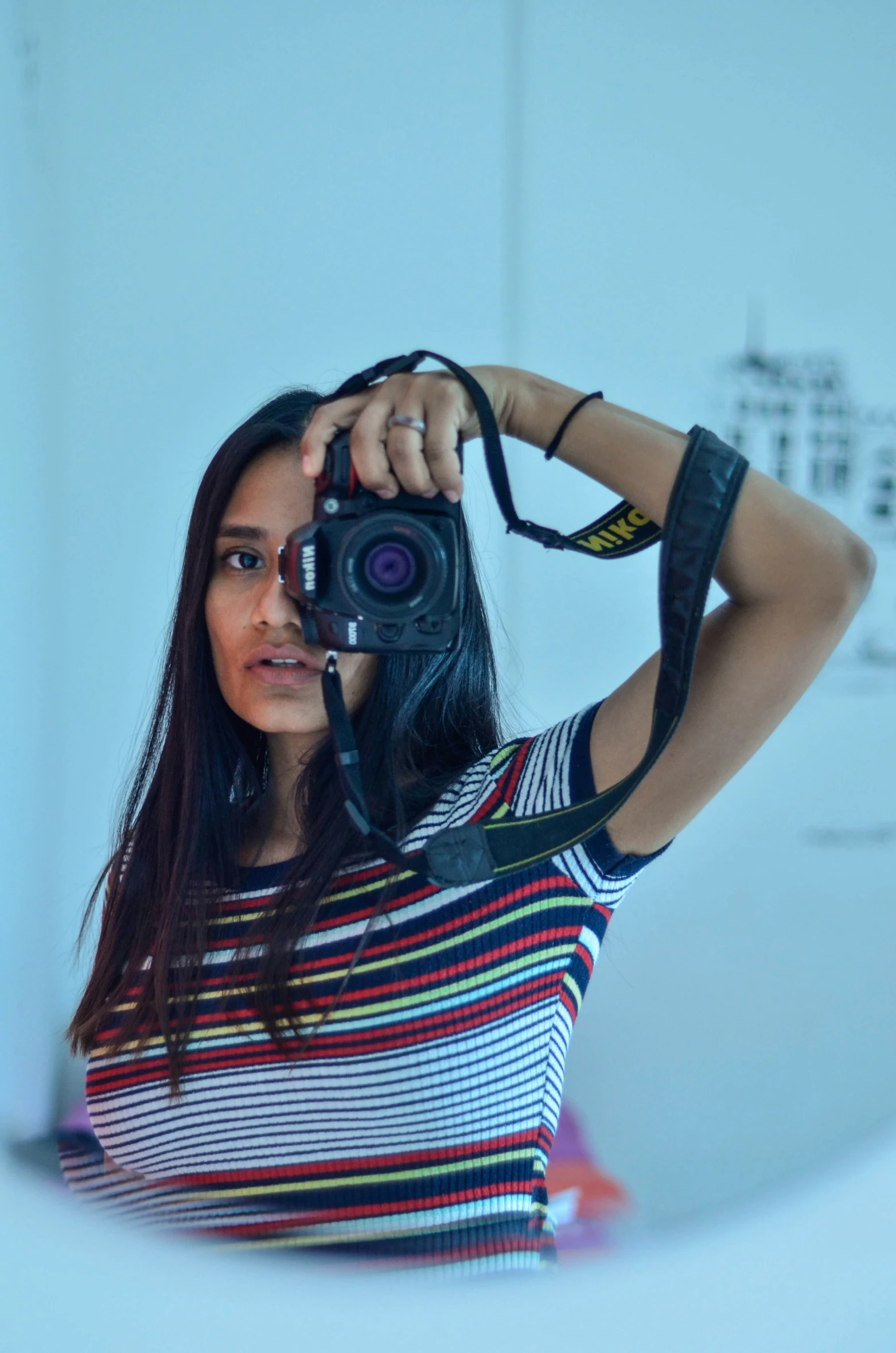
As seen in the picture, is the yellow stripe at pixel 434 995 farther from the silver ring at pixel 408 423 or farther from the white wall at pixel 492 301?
the white wall at pixel 492 301

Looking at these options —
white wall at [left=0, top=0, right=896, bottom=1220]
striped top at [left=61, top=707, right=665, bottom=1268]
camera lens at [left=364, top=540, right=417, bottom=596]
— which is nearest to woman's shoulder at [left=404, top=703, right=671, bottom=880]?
striped top at [left=61, top=707, right=665, bottom=1268]

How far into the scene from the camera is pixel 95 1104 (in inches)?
19.6

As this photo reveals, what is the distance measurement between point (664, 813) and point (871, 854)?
0.87 m

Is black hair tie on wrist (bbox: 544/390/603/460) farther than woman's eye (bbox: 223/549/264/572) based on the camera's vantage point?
No

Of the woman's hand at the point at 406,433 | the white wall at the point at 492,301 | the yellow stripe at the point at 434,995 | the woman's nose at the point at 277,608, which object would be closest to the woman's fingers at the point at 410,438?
the woman's hand at the point at 406,433

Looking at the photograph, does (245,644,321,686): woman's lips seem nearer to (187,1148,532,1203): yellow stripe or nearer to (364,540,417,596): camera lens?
(364,540,417,596): camera lens

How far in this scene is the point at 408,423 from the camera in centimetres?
35

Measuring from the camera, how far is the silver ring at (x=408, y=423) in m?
0.35

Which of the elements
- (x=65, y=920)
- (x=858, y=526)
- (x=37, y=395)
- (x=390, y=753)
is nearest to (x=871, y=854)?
(x=858, y=526)

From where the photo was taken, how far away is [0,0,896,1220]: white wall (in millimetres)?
877

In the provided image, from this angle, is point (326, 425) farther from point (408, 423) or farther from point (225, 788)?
point (225, 788)

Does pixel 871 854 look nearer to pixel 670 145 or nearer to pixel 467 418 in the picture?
pixel 670 145

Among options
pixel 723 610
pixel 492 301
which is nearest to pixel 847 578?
pixel 723 610

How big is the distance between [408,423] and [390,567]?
0.06 m
